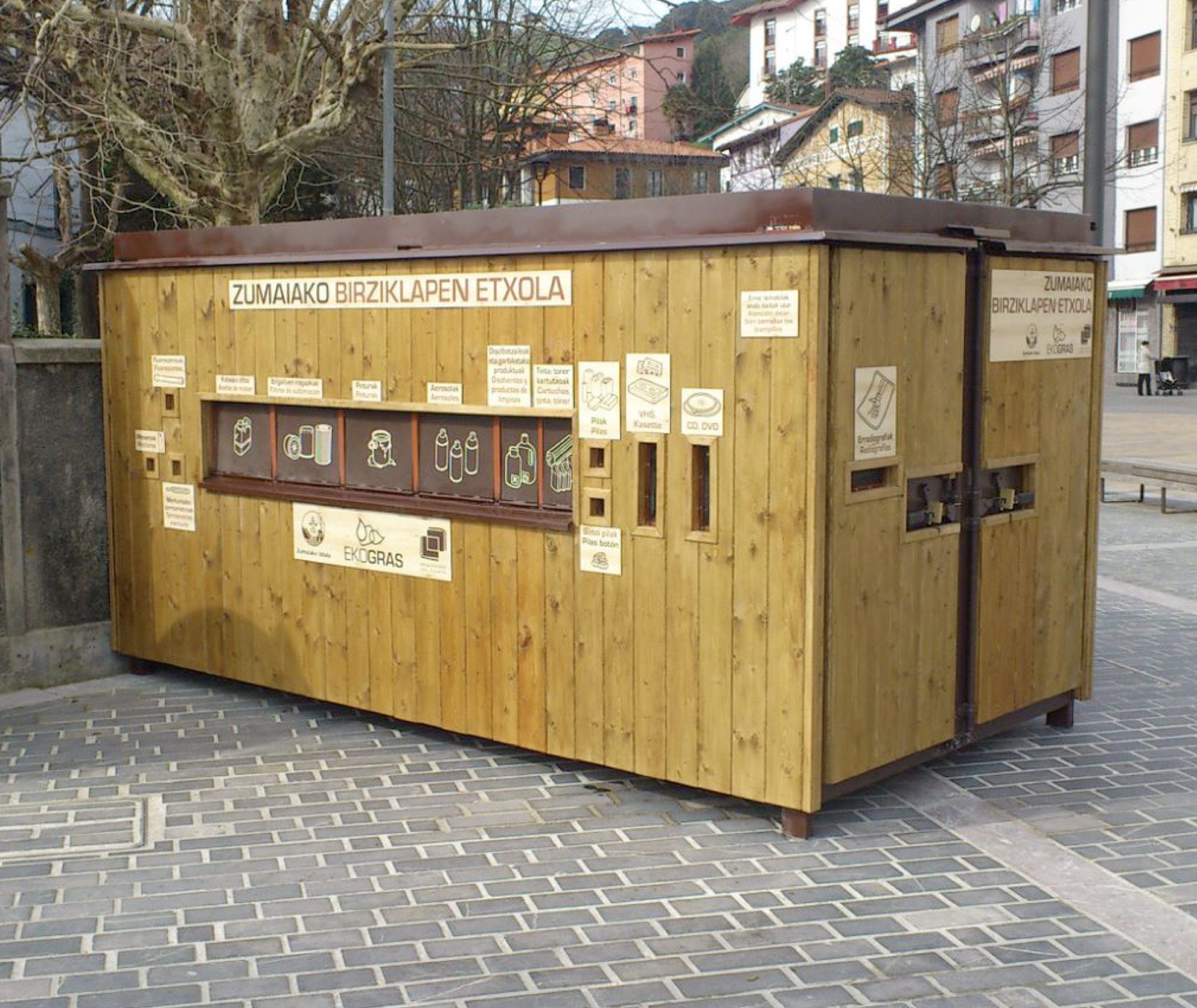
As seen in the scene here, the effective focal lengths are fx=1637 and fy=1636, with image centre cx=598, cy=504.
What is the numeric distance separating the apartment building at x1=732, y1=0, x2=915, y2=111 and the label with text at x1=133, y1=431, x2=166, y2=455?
88.7m

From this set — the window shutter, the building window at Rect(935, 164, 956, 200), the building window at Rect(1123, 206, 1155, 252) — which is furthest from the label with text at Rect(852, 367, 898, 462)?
the building window at Rect(1123, 206, 1155, 252)

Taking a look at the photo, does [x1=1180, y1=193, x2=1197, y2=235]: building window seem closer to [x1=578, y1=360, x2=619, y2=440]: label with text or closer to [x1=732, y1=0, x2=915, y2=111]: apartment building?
[x1=732, y1=0, x2=915, y2=111]: apartment building

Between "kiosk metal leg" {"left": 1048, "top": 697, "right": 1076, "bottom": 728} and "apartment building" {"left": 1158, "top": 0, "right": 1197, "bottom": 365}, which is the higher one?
"apartment building" {"left": 1158, "top": 0, "right": 1197, "bottom": 365}

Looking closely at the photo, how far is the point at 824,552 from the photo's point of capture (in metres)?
6.49

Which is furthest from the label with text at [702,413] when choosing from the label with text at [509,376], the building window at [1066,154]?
the building window at [1066,154]

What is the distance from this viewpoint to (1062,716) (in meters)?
8.38

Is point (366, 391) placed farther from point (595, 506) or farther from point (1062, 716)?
point (1062, 716)

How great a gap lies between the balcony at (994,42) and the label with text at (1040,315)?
33.3m

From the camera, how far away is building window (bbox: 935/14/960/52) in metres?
63.3

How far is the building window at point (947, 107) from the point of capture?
121 ft

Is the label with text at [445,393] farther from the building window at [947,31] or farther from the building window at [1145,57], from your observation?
the building window at [947,31]

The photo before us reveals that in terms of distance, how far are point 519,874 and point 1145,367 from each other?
4848cm

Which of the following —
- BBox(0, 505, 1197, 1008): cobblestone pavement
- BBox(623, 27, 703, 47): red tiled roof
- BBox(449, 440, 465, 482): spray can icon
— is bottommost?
BBox(0, 505, 1197, 1008): cobblestone pavement

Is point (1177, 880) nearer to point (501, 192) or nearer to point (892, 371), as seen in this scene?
point (892, 371)
